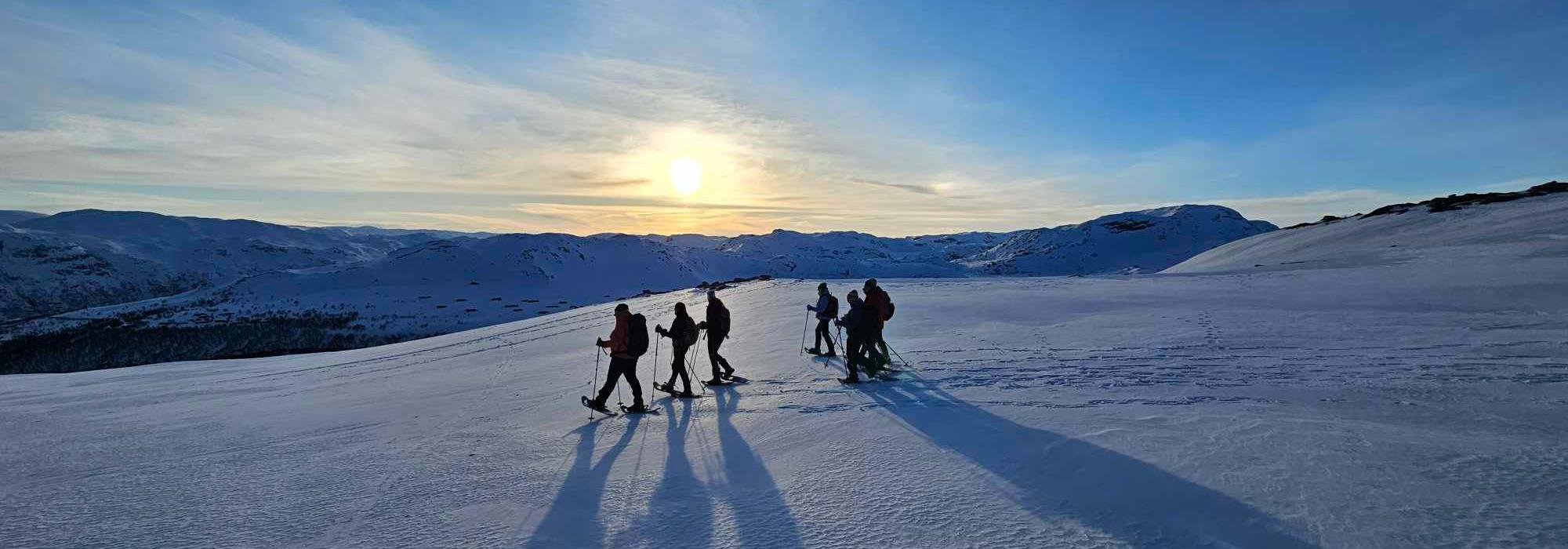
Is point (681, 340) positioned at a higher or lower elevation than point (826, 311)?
lower

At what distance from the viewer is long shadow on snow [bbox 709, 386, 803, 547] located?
473 cm

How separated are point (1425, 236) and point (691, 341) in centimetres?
3937

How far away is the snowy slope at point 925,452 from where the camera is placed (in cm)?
474

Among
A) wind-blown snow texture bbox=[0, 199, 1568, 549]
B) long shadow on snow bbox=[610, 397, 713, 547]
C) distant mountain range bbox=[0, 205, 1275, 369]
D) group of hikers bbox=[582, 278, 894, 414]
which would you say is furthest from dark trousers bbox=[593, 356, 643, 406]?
distant mountain range bbox=[0, 205, 1275, 369]

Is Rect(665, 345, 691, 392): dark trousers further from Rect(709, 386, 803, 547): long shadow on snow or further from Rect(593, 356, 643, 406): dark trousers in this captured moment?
Rect(709, 386, 803, 547): long shadow on snow

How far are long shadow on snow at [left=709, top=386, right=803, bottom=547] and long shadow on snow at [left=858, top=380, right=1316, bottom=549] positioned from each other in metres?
1.87

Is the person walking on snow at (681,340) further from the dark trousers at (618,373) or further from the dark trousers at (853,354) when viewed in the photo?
the dark trousers at (853,354)

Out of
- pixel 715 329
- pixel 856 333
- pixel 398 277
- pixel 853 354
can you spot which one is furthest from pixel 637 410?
pixel 398 277

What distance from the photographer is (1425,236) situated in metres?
31.9

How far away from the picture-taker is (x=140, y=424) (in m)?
10.9

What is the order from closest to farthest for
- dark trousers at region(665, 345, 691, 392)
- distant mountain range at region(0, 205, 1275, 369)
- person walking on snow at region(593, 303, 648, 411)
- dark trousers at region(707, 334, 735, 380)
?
person walking on snow at region(593, 303, 648, 411) → dark trousers at region(665, 345, 691, 392) → dark trousers at region(707, 334, 735, 380) → distant mountain range at region(0, 205, 1275, 369)

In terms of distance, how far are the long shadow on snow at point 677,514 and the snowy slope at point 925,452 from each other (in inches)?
1.3

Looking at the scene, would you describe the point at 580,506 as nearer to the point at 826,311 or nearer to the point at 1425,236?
the point at 826,311

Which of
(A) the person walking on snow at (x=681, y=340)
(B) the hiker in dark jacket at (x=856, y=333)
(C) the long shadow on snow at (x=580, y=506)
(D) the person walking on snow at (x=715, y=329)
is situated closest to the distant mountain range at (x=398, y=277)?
(D) the person walking on snow at (x=715, y=329)
